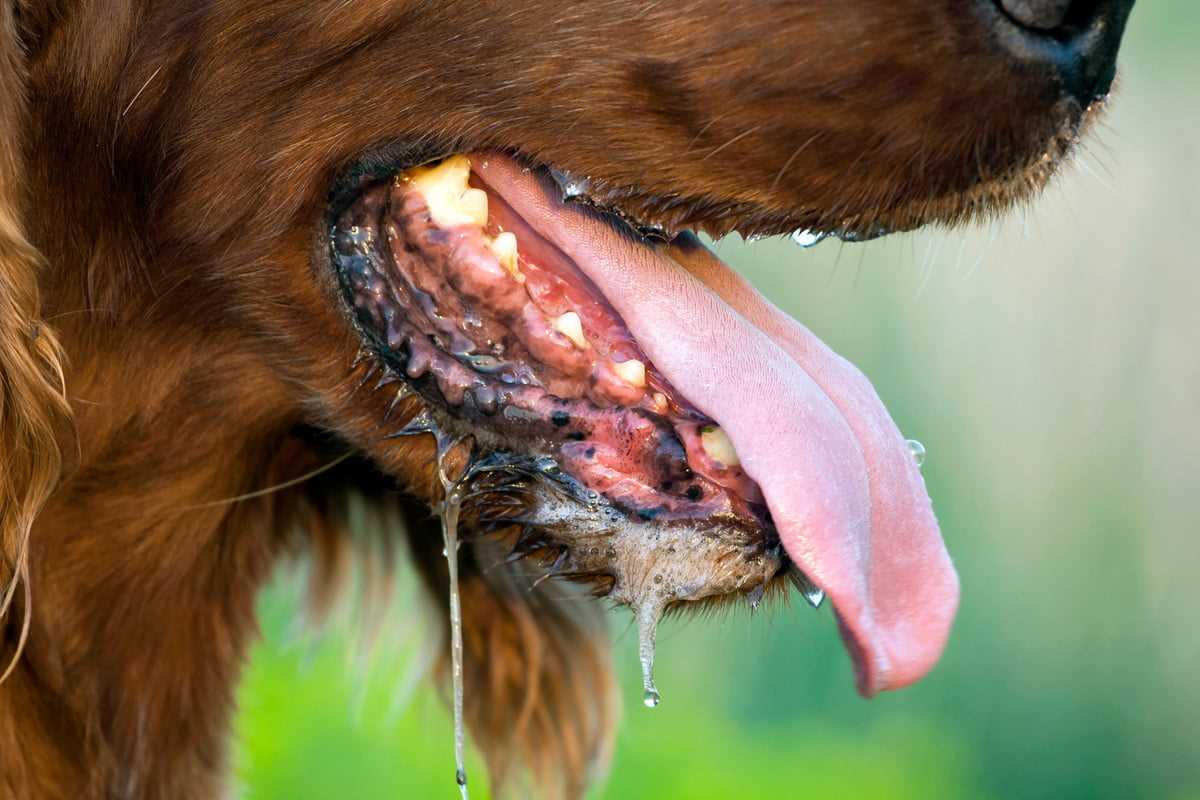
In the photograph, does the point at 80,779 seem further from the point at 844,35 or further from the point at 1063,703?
the point at 1063,703

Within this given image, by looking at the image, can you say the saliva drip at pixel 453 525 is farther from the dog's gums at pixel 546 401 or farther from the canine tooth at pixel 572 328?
the canine tooth at pixel 572 328

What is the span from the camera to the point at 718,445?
Answer: 1545mm

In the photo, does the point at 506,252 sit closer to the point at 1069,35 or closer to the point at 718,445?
the point at 718,445

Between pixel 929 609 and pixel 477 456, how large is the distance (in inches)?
21.2

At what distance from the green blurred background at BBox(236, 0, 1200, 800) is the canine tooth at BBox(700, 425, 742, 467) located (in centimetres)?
284

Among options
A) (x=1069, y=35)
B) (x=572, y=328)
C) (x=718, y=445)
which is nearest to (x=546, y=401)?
(x=572, y=328)

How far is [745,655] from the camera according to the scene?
15.1ft

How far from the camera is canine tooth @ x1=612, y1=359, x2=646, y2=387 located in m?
1.56

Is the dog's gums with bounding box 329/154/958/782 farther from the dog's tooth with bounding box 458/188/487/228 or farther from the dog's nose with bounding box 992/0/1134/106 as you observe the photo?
the dog's nose with bounding box 992/0/1134/106

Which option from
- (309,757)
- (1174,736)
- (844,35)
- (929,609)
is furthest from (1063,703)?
(844,35)

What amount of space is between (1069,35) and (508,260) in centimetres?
63

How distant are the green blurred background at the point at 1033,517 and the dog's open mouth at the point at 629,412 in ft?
9.12

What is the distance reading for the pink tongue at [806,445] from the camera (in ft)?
4.92

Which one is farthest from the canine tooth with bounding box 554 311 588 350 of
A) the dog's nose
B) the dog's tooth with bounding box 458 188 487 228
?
the dog's nose
